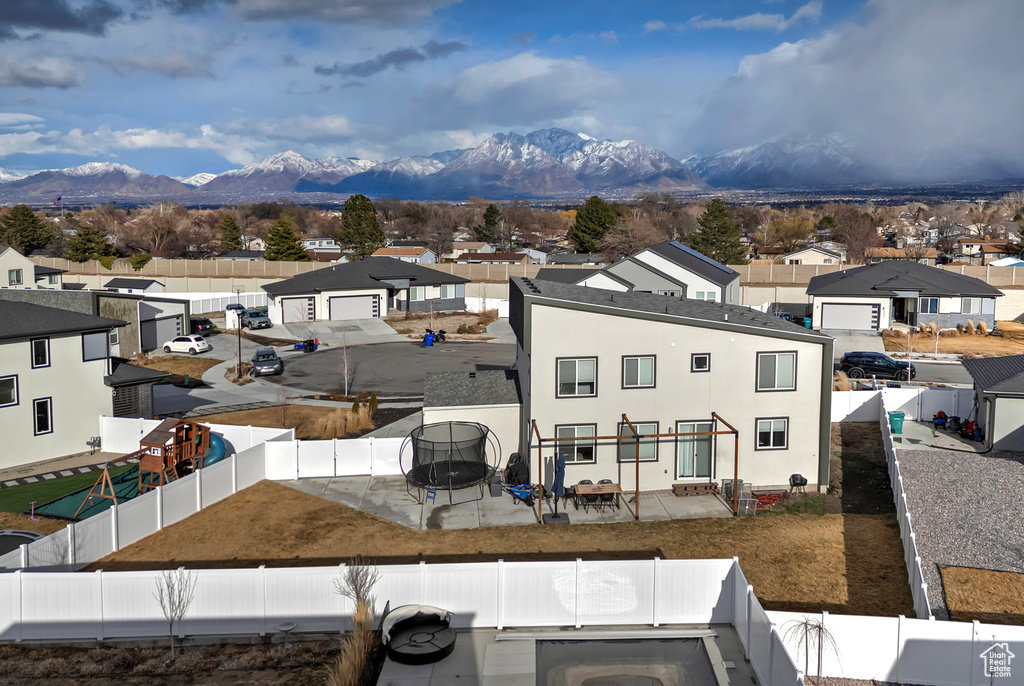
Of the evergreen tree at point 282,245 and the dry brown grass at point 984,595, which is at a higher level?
the evergreen tree at point 282,245

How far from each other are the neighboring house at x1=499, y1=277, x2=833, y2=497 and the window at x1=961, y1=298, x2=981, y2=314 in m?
43.0

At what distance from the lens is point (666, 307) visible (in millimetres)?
29703

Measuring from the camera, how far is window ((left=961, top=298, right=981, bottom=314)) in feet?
206

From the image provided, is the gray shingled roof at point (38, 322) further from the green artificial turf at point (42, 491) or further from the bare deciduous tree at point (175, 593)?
the bare deciduous tree at point (175, 593)

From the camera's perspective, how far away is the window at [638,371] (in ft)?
89.7

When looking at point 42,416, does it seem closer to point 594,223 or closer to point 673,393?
point 673,393

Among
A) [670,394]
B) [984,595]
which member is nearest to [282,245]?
[670,394]

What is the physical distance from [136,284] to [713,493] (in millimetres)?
66111

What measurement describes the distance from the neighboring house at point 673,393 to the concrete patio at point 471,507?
1380 mm

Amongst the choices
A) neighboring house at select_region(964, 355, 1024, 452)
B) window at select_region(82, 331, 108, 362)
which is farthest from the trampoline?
neighboring house at select_region(964, 355, 1024, 452)

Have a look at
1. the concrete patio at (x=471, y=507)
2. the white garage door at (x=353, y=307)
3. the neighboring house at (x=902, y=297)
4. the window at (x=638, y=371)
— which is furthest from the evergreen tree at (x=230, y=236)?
the window at (x=638, y=371)

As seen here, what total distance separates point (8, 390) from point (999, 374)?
38486mm

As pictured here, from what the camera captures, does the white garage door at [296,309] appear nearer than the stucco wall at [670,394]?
No

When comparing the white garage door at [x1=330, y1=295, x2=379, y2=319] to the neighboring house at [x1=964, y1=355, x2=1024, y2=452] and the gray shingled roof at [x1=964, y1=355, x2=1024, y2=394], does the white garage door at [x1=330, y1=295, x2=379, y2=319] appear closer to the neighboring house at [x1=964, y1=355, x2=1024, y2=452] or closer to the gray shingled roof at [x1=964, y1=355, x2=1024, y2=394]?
the gray shingled roof at [x1=964, y1=355, x2=1024, y2=394]
